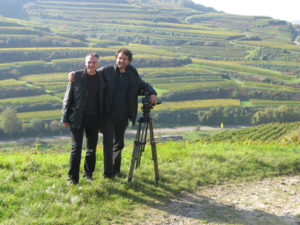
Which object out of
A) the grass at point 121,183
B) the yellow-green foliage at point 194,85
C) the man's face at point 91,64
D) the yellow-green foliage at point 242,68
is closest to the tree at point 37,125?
the yellow-green foliage at point 194,85

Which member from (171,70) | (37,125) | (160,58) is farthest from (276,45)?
(37,125)

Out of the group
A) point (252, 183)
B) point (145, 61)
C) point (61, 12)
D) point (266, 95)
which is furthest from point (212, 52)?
point (252, 183)

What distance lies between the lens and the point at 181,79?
93688 millimetres

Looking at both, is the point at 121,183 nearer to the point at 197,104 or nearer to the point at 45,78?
the point at 197,104

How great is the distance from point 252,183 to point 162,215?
77.6 inches

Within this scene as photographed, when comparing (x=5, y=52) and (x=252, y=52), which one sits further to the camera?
(x=252, y=52)

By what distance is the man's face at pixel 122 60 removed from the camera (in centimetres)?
478

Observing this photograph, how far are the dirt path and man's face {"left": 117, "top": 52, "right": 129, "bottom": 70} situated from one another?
197 cm

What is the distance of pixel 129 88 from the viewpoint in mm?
4879

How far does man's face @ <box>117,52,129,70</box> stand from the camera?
15.7 ft

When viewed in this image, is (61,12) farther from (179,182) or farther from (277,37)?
(179,182)

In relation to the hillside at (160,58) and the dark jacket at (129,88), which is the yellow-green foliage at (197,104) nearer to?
the hillside at (160,58)

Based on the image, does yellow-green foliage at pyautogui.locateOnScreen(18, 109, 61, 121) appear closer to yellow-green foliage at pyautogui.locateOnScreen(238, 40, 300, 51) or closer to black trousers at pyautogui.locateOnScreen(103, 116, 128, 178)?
black trousers at pyautogui.locateOnScreen(103, 116, 128, 178)

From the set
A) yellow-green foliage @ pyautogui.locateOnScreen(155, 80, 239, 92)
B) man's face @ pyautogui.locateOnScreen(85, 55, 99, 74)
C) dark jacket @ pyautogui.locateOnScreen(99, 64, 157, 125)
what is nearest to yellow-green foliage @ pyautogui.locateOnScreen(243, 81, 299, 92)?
yellow-green foliage @ pyautogui.locateOnScreen(155, 80, 239, 92)
